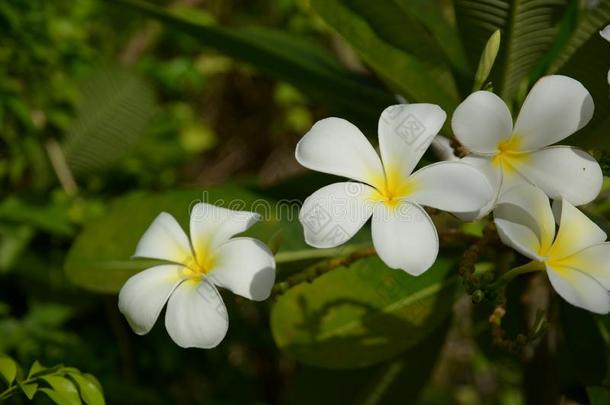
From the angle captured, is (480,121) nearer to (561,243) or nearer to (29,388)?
(561,243)

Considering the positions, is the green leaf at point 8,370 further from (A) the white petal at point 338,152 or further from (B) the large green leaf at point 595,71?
(B) the large green leaf at point 595,71

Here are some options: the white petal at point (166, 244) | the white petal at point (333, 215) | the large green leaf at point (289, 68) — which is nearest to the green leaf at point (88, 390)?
the white petal at point (166, 244)

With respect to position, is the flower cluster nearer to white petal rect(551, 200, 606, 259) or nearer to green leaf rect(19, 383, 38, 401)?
white petal rect(551, 200, 606, 259)

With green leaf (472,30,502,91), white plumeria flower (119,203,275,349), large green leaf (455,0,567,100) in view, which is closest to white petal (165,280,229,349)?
white plumeria flower (119,203,275,349)

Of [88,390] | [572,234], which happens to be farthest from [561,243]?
[88,390]

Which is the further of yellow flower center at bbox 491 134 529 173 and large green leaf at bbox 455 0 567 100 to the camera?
large green leaf at bbox 455 0 567 100

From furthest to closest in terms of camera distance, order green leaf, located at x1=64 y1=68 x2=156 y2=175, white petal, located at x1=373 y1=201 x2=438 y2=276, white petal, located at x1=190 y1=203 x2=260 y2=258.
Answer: green leaf, located at x1=64 y1=68 x2=156 y2=175, white petal, located at x1=190 y1=203 x2=260 y2=258, white petal, located at x1=373 y1=201 x2=438 y2=276
